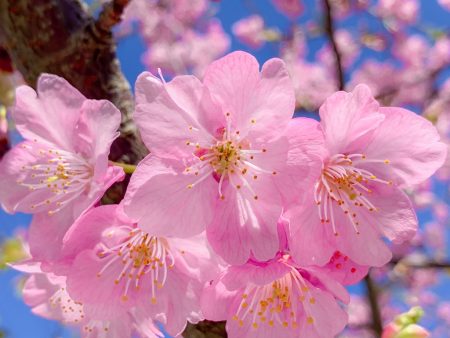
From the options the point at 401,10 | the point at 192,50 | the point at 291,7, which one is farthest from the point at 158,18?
the point at 401,10

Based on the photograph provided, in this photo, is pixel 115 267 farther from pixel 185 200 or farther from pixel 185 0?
pixel 185 0

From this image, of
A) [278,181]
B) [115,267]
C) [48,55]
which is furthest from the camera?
[48,55]

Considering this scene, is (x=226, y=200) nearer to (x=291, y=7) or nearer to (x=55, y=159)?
(x=55, y=159)

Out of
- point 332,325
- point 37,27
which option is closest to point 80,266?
point 332,325

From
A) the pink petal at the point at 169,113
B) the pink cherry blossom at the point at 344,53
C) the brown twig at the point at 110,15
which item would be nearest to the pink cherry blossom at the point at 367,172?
the pink petal at the point at 169,113

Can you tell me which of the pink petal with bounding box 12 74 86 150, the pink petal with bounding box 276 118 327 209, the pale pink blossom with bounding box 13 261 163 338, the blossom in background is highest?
the pink petal with bounding box 12 74 86 150

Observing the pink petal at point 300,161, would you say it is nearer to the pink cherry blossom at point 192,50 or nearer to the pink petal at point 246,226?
the pink petal at point 246,226

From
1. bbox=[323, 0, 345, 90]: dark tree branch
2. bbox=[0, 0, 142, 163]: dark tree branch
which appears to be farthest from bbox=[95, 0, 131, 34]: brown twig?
bbox=[323, 0, 345, 90]: dark tree branch

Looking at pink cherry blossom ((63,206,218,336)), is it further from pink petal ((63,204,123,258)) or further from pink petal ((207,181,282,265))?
pink petal ((207,181,282,265))
